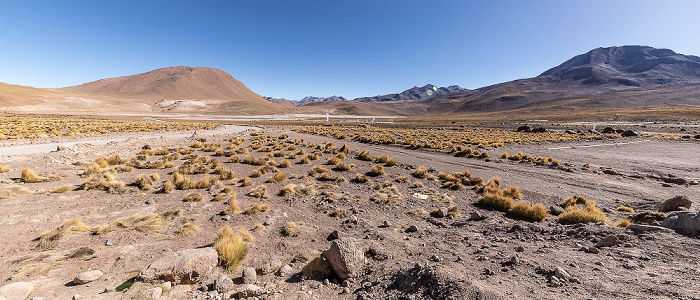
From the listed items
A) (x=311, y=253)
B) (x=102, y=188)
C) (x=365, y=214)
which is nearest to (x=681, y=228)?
(x=365, y=214)

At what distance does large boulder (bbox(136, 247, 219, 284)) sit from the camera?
148 inches

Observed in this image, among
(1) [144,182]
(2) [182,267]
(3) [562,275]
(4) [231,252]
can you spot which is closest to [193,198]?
(1) [144,182]

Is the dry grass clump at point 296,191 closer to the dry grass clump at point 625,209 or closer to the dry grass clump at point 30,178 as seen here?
the dry grass clump at point 30,178

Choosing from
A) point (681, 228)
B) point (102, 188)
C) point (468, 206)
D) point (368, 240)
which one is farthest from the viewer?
point (102, 188)

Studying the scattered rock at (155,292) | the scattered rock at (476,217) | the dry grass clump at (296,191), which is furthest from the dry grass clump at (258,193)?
the scattered rock at (476,217)

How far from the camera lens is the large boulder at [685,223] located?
466cm

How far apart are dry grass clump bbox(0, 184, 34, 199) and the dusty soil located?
25cm

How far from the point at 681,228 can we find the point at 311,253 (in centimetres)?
691

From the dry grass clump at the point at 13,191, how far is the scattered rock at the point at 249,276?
356 inches

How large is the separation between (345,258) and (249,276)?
1.53 metres

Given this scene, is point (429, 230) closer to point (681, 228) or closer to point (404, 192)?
point (404, 192)

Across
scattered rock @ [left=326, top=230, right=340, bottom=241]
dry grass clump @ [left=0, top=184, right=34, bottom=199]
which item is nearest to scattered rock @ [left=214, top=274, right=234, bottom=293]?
scattered rock @ [left=326, top=230, right=340, bottom=241]

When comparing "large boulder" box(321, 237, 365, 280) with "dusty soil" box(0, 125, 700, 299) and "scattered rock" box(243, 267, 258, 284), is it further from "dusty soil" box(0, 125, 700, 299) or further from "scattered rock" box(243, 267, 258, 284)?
"scattered rock" box(243, 267, 258, 284)

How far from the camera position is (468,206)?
8180 millimetres
